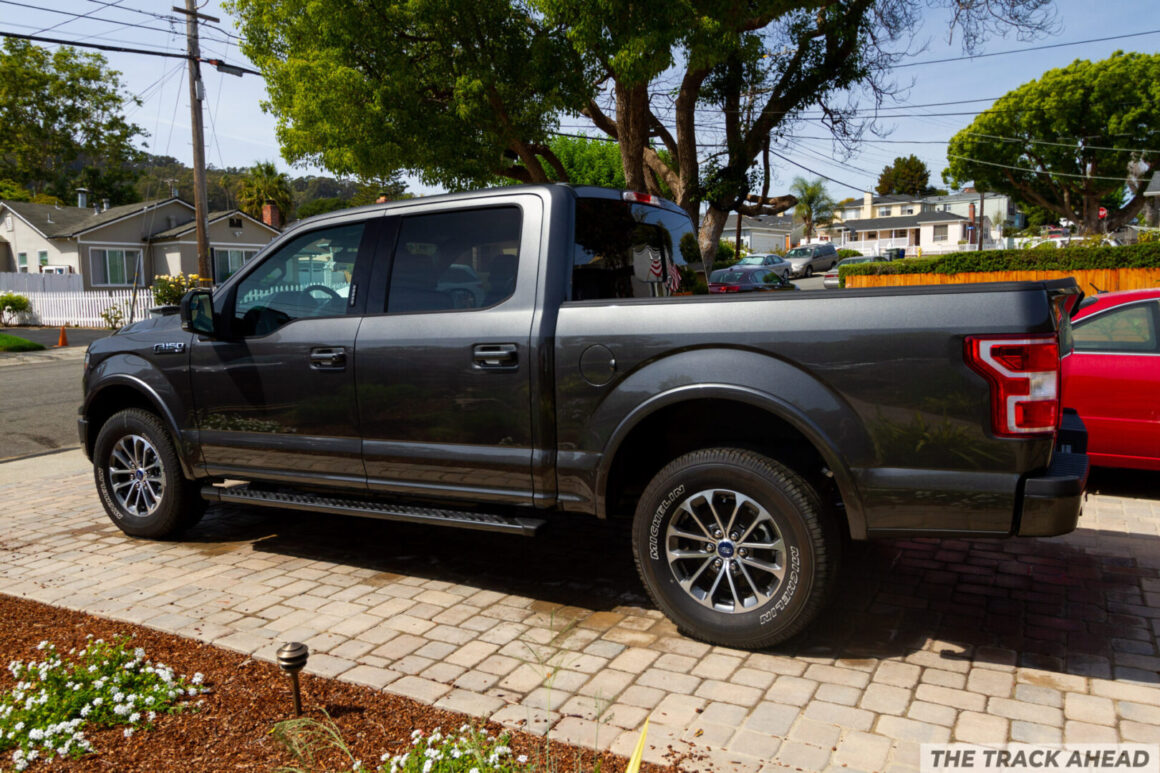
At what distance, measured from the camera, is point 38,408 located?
12195mm

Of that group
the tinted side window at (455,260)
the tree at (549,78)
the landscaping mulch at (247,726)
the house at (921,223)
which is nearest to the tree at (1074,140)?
the house at (921,223)

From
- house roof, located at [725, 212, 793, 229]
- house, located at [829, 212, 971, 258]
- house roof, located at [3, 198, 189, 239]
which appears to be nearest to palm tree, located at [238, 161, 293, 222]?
house roof, located at [3, 198, 189, 239]

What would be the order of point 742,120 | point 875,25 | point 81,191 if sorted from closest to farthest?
point 875,25 → point 742,120 → point 81,191

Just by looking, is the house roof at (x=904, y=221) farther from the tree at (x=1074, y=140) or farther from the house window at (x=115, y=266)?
the house window at (x=115, y=266)

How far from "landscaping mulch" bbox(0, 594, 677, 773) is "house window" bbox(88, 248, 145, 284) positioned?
39435 mm

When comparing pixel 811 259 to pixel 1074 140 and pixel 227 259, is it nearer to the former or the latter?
pixel 1074 140

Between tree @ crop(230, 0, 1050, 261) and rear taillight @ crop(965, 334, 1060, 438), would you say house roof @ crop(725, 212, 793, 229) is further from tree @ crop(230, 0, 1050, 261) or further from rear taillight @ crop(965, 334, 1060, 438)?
rear taillight @ crop(965, 334, 1060, 438)

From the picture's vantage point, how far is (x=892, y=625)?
4.19 metres

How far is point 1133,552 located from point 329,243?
5.15 meters

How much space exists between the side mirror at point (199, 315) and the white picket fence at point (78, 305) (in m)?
27.3

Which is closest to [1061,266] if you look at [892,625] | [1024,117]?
[892,625]

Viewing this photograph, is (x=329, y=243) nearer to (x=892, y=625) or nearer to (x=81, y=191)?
(x=892, y=625)

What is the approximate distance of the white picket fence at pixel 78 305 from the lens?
99.3 feet

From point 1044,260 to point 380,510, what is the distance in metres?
24.0
